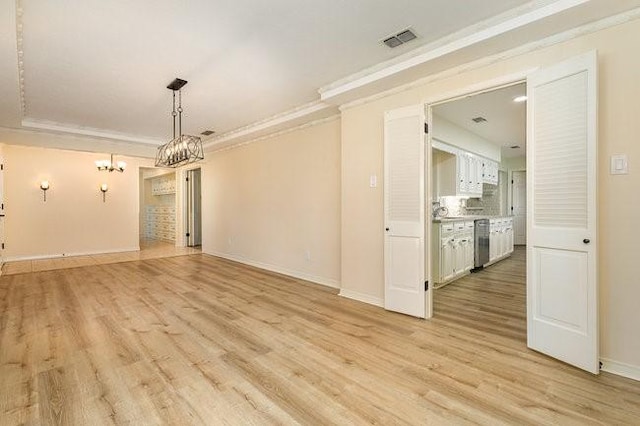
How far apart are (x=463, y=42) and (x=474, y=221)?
3561mm

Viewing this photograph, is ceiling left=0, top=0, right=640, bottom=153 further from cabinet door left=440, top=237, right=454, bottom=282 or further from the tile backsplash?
the tile backsplash

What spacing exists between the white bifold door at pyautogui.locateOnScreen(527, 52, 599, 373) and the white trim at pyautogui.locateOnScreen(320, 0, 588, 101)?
0.39m

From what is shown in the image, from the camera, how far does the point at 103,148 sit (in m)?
5.98

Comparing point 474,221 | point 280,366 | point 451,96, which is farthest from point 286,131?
point 280,366

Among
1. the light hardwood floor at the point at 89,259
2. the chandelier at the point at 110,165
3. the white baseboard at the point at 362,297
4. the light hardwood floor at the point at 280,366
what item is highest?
the chandelier at the point at 110,165

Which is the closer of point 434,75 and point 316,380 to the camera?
point 316,380

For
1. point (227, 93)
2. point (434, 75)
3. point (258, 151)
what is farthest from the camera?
point (258, 151)

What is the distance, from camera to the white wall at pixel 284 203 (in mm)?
4477

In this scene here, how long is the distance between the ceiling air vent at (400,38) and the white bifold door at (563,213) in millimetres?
1057

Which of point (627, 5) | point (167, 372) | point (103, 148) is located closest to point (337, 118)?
point (627, 5)

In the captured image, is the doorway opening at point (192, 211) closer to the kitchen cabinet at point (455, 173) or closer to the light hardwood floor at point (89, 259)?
the light hardwood floor at point (89, 259)

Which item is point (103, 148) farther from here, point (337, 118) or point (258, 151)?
point (337, 118)

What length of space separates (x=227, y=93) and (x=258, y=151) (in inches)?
76.2

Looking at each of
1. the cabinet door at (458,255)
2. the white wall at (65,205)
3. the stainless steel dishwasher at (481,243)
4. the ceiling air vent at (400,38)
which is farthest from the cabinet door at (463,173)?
the white wall at (65,205)
